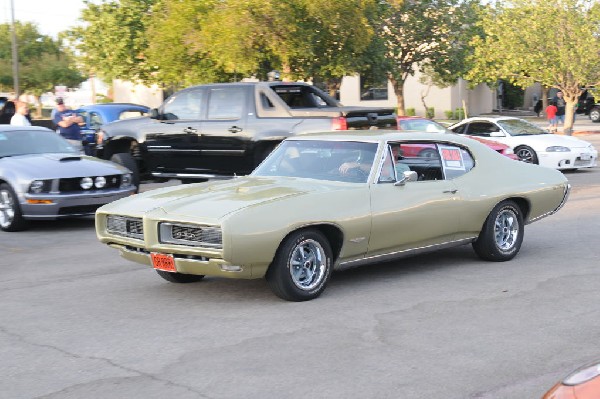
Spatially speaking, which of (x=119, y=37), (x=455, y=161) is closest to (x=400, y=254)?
(x=455, y=161)

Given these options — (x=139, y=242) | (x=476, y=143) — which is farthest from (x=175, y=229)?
(x=476, y=143)

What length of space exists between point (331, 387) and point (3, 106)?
18360mm

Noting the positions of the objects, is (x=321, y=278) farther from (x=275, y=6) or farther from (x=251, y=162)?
(x=275, y=6)

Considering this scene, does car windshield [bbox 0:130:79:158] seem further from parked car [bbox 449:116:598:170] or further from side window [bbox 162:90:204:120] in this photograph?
parked car [bbox 449:116:598:170]

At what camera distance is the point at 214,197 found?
299 inches

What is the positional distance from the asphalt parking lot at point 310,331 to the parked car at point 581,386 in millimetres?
1583

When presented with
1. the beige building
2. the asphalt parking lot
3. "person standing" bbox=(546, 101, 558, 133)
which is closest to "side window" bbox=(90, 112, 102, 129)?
the asphalt parking lot

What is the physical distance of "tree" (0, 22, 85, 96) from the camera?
223 feet

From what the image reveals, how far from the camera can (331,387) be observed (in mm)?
5180

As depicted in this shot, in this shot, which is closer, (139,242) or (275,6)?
(139,242)

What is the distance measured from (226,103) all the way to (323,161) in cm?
649

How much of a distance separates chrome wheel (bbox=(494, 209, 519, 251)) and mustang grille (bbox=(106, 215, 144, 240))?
3.82 metres

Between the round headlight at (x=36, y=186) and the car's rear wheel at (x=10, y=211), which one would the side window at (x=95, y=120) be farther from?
the round headlight at (x=36, y=186)

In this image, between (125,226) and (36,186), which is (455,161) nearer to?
(125,226)
